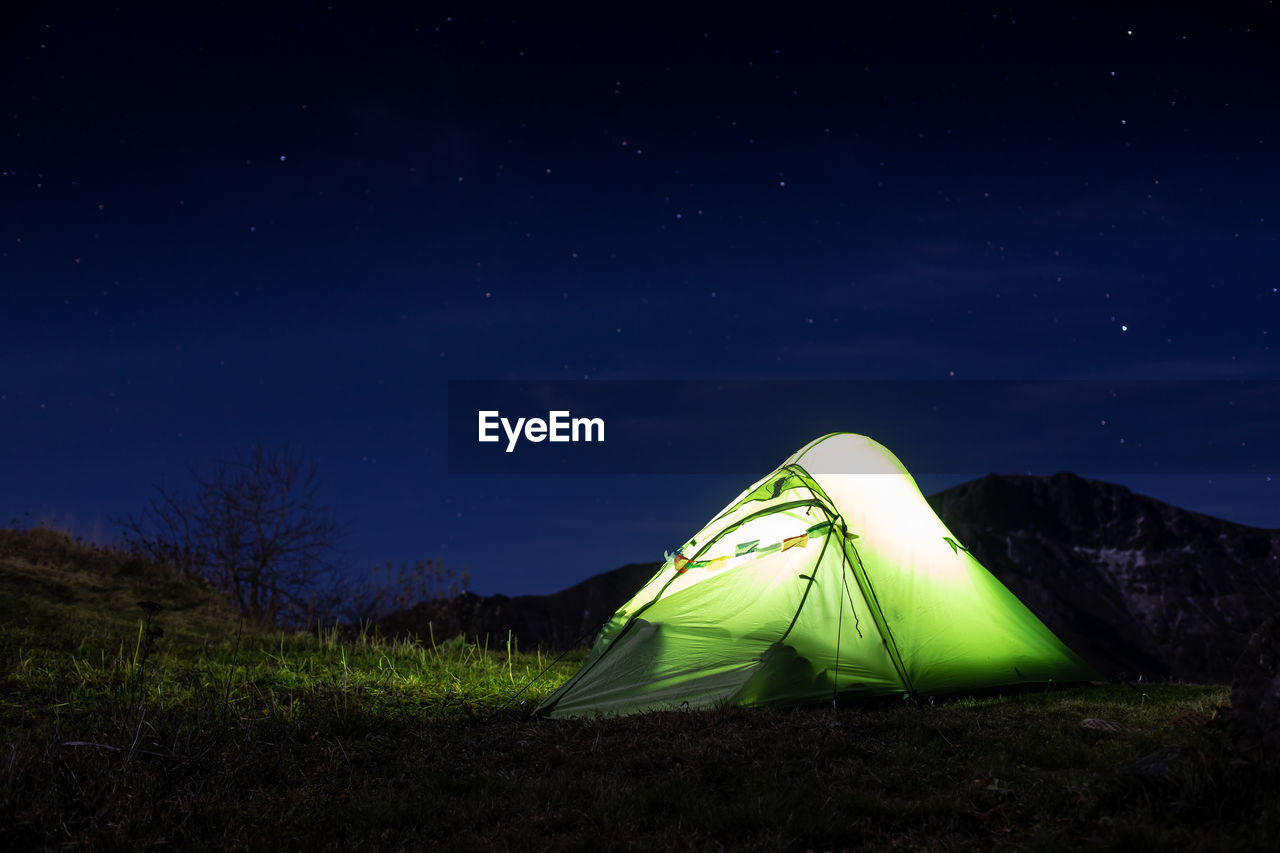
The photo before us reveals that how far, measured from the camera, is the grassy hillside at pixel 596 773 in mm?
4273

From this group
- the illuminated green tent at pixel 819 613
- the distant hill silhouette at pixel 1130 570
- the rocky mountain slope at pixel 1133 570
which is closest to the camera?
the illuminated green tent at pixel 819 613

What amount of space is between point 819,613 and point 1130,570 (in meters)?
90.4

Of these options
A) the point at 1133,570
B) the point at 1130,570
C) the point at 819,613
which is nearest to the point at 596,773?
the point at 819,613

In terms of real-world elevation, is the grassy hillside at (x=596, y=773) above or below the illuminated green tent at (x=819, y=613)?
below

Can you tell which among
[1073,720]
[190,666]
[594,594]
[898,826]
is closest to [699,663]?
[1073,720]

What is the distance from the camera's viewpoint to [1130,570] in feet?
278

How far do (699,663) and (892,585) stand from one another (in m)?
2.01

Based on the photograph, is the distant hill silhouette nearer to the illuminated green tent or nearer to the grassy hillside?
the illuminated green tent

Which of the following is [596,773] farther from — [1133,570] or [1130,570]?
[1133,570]

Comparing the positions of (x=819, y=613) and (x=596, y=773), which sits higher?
(x=819, y=613)

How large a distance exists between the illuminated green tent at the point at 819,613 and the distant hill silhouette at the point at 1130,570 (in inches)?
2684

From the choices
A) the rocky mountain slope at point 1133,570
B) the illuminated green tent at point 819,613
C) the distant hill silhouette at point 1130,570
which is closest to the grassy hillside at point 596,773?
the illuminated green tent at point 819,613

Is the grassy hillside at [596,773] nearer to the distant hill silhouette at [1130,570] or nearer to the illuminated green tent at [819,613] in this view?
the illuminated green tent at [819,613]

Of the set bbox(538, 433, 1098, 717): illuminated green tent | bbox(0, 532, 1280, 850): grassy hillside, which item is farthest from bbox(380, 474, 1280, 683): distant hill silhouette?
bbox(0, 532, 1280, 850): grassy hillside
